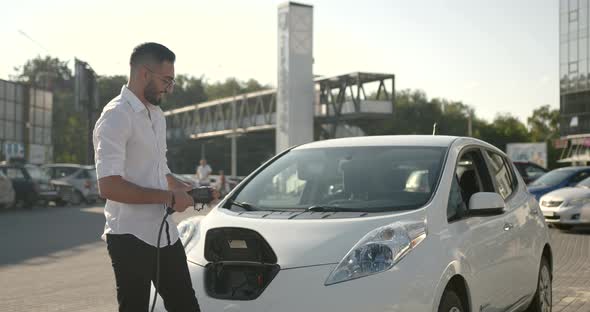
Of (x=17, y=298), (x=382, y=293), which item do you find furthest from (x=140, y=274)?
(x=17, y=298)

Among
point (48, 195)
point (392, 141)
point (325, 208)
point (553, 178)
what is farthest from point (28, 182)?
point (325, 208)

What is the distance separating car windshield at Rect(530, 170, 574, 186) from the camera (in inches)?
824

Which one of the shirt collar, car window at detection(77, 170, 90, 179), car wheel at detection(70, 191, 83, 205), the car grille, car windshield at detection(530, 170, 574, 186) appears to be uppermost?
the shirt collar

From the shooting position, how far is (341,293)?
4.19 m

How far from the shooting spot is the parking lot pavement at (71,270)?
825 cm

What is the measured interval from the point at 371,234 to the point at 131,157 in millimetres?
1417

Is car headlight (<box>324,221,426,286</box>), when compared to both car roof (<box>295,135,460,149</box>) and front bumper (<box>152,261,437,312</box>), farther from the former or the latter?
car roof (<box>295,135,460,149</box>)

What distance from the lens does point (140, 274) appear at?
12.1 ft

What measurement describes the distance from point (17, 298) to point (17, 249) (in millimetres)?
6069

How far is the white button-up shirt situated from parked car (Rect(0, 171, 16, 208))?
2331cm

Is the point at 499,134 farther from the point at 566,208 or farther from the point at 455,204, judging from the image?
the point at 455,204

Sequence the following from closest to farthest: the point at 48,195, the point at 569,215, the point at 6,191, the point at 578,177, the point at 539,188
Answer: the point at 569,215 < the point at 539,188 < the point at 578,177 < the point at 6,191 < the point at 48,195

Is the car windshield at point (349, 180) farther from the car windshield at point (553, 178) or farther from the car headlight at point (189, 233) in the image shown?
the car windshield at point (553, 178)

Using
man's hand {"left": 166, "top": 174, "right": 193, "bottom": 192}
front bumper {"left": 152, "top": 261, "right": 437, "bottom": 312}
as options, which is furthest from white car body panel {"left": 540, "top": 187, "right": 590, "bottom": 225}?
man's hand {"left": 166, "top": 174, "right": 193, "bottom": 192}
